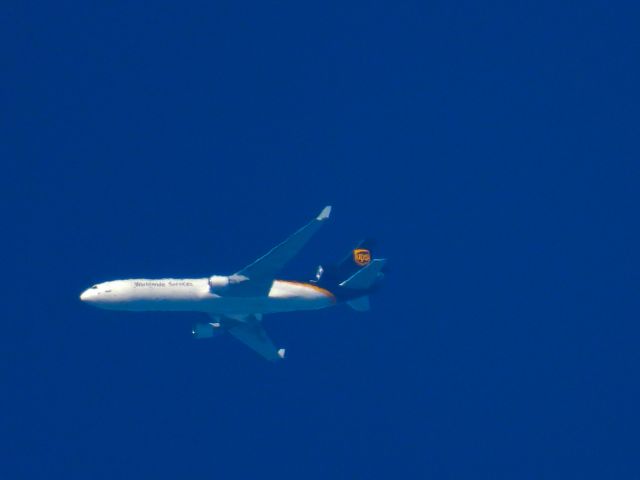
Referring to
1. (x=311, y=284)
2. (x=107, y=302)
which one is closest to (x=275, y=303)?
(x=311, y=284)

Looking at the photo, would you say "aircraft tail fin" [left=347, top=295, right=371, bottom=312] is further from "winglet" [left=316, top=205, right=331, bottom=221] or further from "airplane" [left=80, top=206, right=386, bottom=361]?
"winglet" [left=316, top=205, right=331, bottom=221]

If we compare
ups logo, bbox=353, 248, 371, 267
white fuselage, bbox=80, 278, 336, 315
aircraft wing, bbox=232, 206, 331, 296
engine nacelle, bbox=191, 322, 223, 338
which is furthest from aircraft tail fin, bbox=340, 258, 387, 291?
engine nacelle, bbox=191, 322, 223, 338

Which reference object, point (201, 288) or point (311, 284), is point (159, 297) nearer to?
point (201, 288)

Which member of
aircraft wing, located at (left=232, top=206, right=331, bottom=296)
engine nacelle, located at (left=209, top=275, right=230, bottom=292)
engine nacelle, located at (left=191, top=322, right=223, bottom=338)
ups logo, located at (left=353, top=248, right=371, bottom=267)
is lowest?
engine nacelle, located at (left=191, top=322, right=223, bottom=338)

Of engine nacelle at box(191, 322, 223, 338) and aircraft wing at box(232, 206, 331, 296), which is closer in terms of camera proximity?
aircraft wing at box(232, 206, 331, 296)

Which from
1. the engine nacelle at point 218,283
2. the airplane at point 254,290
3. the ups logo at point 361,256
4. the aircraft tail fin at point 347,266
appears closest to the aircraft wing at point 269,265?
the airplane at point 254,290

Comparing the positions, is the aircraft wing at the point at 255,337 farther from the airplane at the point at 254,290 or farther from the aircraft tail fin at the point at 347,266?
the aircraft tail fin at the point at 347,266

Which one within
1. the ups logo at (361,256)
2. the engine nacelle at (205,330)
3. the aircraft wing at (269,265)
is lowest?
the engine nacelle at (205,330)
